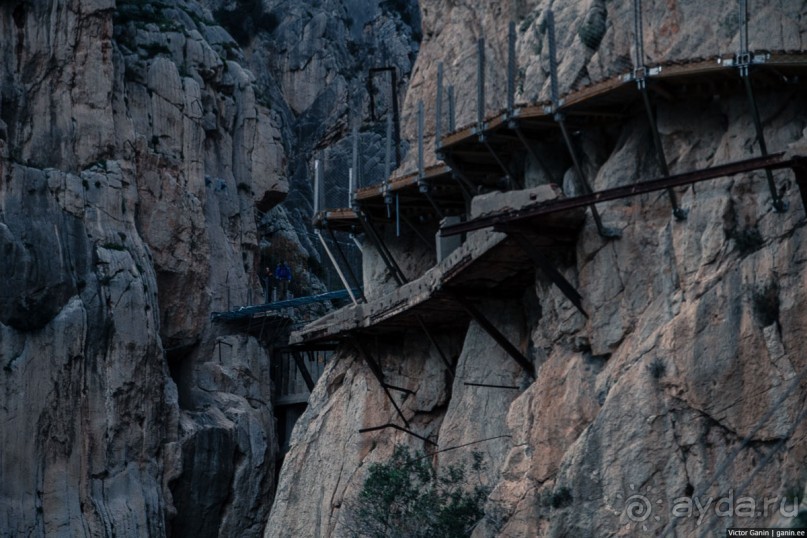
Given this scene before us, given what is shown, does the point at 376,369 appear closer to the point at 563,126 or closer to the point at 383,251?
the point at 383,251

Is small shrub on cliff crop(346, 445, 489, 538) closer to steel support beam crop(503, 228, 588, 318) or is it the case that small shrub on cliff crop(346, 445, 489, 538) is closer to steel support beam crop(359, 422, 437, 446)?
steel support beam crop(359, 422, 437, 446)

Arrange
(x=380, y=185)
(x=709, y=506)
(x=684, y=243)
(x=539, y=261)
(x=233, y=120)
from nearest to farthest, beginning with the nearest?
(x=709, y=506), (x=684, y=243), (x=539, y=261), (x=380, y=185), (x=233, y=120)

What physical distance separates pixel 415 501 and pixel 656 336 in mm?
10163

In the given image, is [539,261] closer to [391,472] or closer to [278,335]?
[391,472]

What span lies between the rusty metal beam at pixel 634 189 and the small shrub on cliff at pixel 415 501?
21.6ft

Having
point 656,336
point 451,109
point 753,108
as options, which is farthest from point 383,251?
point 753,108

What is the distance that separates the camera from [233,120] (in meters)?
74.8

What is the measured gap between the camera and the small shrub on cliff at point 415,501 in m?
33.5

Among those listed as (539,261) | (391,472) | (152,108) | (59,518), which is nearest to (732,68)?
(539,261)

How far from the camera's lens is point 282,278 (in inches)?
3039

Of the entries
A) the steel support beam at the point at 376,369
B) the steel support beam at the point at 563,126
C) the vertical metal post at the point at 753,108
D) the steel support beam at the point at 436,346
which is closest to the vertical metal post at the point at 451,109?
the steel support beam at the point at 436,346

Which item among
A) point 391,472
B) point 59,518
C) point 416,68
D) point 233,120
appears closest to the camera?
point 391,472

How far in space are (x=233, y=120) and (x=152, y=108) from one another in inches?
288

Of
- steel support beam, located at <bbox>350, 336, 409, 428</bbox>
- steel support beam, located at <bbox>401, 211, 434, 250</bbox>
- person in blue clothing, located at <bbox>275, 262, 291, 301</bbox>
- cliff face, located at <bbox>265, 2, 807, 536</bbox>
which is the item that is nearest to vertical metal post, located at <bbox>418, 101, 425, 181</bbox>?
steel support beam, located at <bbox>401, 211, 434, 250</bbox>
